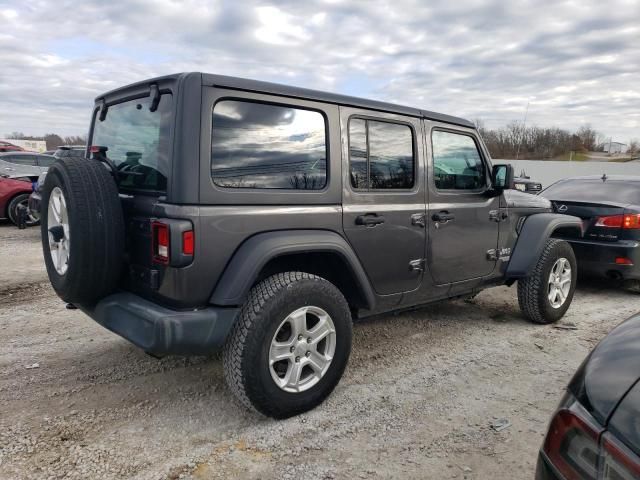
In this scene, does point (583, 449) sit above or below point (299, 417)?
above

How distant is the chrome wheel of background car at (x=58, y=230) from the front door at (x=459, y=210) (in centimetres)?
249

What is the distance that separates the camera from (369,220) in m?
3.33

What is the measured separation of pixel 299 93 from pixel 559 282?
133 inches

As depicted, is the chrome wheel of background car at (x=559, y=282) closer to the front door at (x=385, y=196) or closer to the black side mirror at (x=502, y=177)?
the black side mirror at (x=502, y=177)

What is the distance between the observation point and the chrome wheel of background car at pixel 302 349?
9.47ft

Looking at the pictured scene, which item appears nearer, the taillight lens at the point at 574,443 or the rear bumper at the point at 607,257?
the taillight lens at the point at 574,443

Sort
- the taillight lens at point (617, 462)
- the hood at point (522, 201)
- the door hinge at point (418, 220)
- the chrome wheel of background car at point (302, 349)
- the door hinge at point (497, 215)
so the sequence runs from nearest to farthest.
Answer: the taillight lens at point (617, 462), the chrome wheel of background car at point (302, 349), the door hinge at point (418, 220), the door hinge at point (497, 215), the hood at point (522, 201)

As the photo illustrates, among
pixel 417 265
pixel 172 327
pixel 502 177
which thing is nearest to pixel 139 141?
pixel 172 327

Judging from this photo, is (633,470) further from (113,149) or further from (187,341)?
(113,149)

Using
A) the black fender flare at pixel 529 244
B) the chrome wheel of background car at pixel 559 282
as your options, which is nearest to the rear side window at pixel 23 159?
the black fender flare at pixel 529 244

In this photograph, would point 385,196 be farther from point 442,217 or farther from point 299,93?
point 299,93

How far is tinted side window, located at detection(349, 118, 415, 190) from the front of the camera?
3.35 meters

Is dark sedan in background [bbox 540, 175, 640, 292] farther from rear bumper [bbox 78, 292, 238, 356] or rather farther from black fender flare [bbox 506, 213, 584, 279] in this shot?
rear bumper [bbox 78, 292, 238, 356]

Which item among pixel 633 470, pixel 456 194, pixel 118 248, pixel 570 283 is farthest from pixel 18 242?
pixel 633 470
